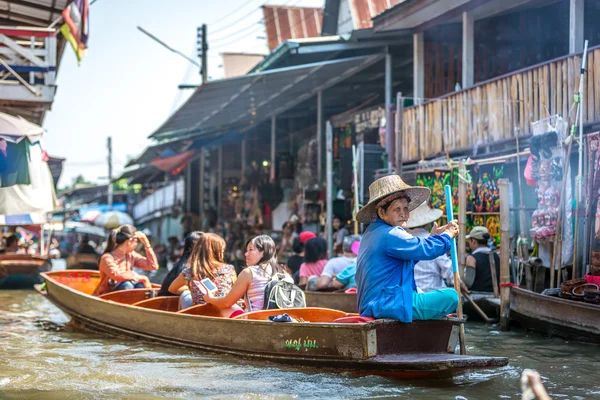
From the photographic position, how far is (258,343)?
24.5ft

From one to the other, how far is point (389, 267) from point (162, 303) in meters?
4.59

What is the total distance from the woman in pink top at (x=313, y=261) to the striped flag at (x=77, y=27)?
6.98m

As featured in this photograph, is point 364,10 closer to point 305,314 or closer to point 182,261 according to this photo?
point 182,261

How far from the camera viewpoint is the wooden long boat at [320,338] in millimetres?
6371

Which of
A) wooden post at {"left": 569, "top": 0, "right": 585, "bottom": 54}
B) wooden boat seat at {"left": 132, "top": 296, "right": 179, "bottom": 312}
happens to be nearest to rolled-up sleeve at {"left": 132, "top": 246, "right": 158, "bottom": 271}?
wooden boat seat at {"left": 132, "top": 296, "right": 179, "bottom": 312}

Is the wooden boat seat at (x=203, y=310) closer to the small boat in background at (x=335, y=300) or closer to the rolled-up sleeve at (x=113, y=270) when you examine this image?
the small boat in background at (x=335, y=300)

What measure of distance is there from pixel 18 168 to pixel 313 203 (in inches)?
298

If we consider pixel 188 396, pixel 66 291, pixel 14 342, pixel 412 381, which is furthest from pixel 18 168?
pixel 412 381

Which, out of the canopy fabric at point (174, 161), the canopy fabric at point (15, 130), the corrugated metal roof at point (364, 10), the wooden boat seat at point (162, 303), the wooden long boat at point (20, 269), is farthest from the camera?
the canopy fabric at point (174, 161)

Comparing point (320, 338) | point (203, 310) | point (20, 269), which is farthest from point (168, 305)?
point (20, 269)

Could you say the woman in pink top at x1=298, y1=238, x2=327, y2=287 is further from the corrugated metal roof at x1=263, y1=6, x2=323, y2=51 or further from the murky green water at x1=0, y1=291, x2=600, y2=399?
the corrugated metal roof at x1=263, y1=6, x2=323, y2=51

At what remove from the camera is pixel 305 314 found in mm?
7980

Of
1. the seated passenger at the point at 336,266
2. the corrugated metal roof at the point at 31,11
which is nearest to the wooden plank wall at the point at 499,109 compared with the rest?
the seated passenger at the point at 336,266

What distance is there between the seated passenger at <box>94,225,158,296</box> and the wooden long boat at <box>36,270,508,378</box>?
109cm
